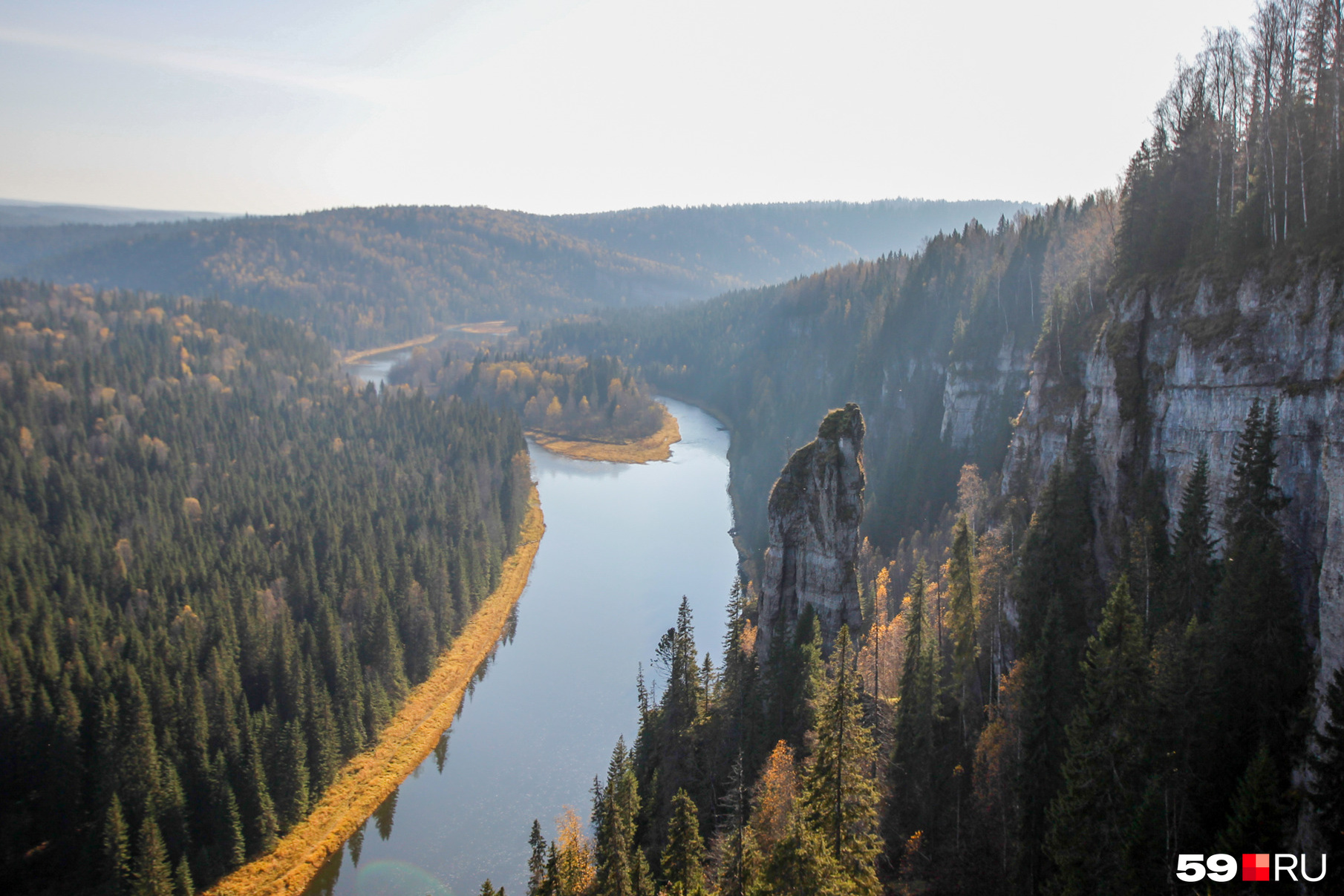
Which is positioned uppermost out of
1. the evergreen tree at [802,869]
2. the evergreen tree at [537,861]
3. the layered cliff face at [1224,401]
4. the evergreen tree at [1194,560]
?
the layered cliff face at [1224,401]

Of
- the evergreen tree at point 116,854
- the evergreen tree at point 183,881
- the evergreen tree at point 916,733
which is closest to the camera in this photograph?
the evergreen tree at point 916,733

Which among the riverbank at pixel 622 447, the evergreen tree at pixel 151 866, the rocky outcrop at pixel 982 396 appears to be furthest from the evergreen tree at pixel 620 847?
the riverbank at pixel 622 447

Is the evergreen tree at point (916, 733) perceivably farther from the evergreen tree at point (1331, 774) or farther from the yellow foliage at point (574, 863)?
the evergreen tree at point (1331, 774)

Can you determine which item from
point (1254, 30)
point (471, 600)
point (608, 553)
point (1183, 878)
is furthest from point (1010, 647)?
point (608, 553)

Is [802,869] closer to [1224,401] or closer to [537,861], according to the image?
[537,861]

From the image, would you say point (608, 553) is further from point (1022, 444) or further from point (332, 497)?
point (1022, 444)

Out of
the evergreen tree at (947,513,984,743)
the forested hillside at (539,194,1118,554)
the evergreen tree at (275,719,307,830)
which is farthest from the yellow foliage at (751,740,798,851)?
the forested hillside at (539,194,1118,554)
